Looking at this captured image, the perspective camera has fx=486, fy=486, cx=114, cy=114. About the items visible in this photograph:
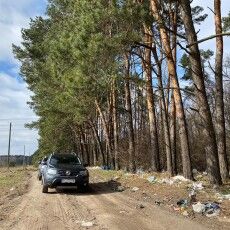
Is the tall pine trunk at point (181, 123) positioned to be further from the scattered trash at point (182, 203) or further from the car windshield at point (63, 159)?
the scattered trash at point (182, 203)

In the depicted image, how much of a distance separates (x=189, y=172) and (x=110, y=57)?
600 cm

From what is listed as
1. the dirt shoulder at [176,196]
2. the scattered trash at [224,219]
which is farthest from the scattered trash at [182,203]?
the scattered trash at [224,219]

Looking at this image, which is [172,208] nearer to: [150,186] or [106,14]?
[150,186]

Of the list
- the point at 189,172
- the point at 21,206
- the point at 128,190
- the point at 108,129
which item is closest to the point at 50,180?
the point at 128,190

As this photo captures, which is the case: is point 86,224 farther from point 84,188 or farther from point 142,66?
point 142,66

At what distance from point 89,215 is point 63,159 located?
337 inches

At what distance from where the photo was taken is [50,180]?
63.8 ft

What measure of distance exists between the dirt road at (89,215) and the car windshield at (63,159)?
3211 mm

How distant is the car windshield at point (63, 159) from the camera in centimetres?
2086

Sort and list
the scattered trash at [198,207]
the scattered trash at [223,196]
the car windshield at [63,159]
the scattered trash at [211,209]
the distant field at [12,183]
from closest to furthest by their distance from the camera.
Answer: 1. the scattered trash at [211,209]
2. the scattered trash at [198,207]
3. the scattered trash at [223,196]
4. the car windshield at [63,159]
5. the distant field at [12,183]

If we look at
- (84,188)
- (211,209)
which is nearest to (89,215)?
(211,209)

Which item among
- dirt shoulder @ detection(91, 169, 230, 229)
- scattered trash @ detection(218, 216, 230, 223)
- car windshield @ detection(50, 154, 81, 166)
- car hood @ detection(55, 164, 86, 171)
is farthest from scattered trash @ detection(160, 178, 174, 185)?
scattered trash @ detection(218, 216, 230, 223)

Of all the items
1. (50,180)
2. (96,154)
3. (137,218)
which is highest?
(96,154)

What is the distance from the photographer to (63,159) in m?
21.2
